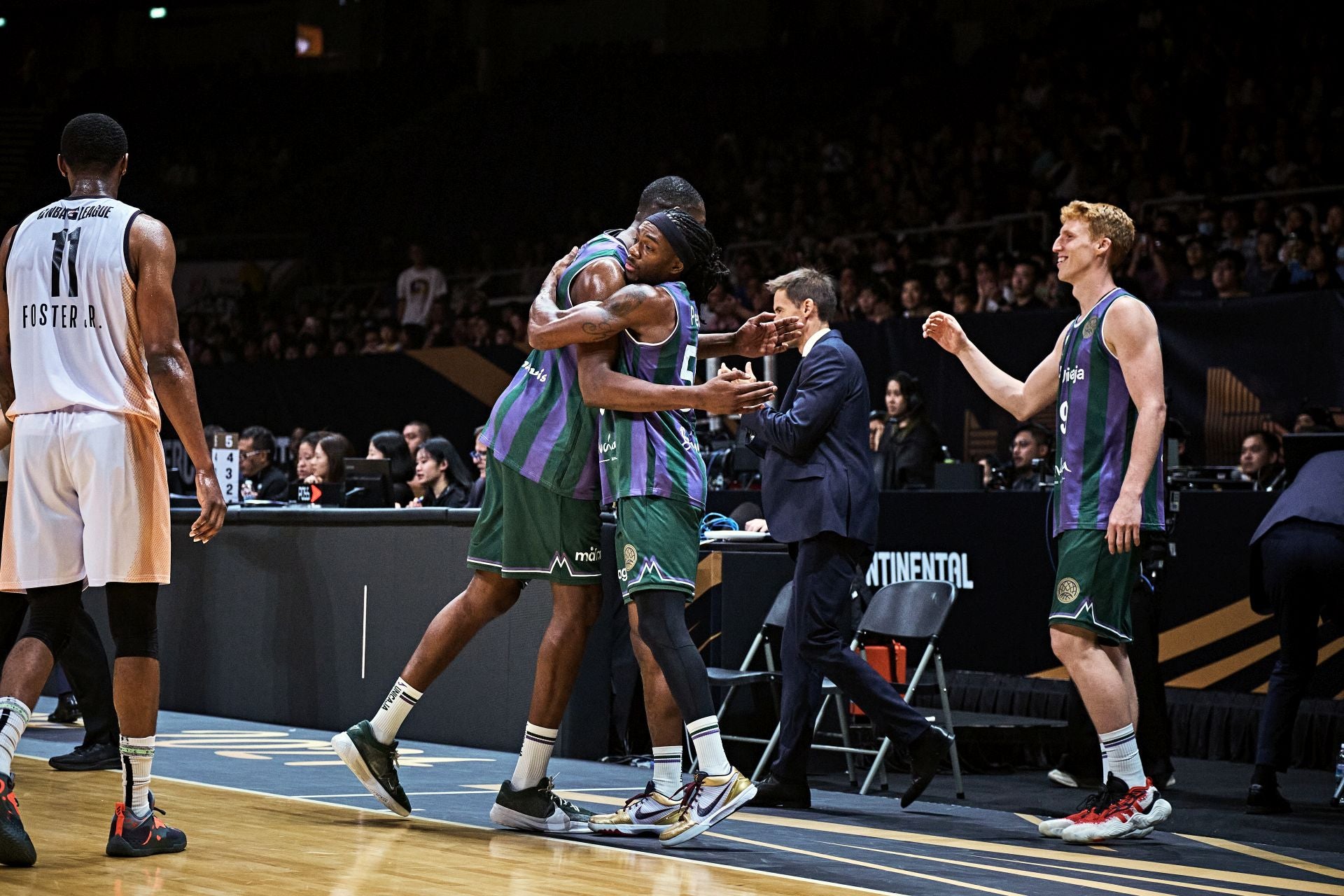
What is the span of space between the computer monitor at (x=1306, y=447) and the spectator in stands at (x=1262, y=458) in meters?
1.69

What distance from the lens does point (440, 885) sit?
11.3 feet

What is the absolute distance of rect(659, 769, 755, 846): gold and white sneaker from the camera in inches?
160

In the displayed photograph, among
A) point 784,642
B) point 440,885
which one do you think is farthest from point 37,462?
point 784,642

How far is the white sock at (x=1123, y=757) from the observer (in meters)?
4.62

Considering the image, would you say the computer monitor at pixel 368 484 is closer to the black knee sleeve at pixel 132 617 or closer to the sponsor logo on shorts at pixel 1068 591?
the black knee sleeve at pixel 132 617

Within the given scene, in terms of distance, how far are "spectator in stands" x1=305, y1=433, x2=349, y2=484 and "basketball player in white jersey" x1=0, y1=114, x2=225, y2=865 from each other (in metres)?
5.35

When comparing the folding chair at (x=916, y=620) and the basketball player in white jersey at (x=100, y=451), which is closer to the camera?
the basketball player in white jersey at (x=100, y=451)

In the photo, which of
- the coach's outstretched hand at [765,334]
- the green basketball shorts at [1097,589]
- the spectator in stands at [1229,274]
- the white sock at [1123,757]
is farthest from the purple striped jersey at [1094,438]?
the spectator in stands at [1229,274]

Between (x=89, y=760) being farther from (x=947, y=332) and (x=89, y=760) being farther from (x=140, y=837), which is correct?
(x=947, y=332)

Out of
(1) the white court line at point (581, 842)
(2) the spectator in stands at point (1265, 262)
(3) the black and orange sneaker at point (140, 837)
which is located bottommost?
(1) the white court line at point (581, 842)

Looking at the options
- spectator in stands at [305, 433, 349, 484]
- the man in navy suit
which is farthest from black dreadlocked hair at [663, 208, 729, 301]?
spectator in stands at [305, 433, 349, 484]

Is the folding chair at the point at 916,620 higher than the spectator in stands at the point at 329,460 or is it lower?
lower

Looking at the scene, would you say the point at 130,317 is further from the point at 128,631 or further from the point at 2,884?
the point at 2,884

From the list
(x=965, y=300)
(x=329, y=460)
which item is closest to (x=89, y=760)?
(x=329, y=460)
